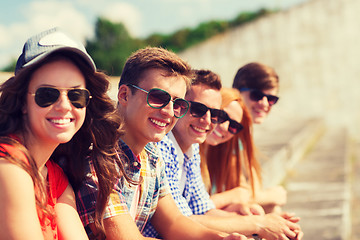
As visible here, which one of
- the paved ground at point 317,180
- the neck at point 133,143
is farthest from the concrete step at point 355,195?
the neck at point 133,143

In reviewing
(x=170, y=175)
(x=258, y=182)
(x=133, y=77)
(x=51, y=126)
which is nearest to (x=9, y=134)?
(x=51, y=126)

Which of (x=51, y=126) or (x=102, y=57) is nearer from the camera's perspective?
(x=51, y=126)

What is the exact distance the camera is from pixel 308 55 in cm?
2261

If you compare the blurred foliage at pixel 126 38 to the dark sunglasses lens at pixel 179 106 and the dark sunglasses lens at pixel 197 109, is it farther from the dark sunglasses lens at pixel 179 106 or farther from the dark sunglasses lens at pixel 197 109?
the dark sunglasses lens at pixel 179 106

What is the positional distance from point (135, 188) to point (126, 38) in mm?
21964

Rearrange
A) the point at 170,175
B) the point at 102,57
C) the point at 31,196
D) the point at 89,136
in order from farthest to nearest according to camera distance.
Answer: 1. the point at 102,57
2. the point at 170,175
3. the point at 89,136
4. the point at 31,196

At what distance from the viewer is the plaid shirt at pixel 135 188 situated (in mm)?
2031

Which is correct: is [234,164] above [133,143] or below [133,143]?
above

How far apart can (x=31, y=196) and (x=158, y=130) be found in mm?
793

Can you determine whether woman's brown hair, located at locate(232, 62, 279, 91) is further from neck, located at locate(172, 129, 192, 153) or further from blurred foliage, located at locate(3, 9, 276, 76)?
blurred foliage, located at locate(3, 9, 276, 76)

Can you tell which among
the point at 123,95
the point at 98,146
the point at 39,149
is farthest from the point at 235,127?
the point at 39,149

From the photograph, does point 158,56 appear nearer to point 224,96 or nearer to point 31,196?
point 31,196

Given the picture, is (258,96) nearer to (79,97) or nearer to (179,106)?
(179,106)

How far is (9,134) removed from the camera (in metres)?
1.73
